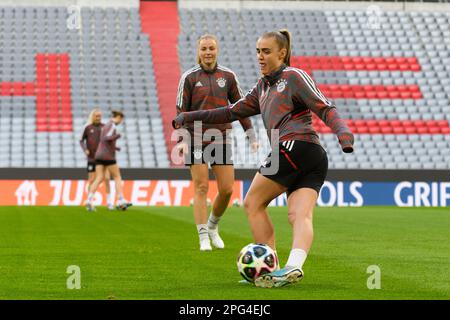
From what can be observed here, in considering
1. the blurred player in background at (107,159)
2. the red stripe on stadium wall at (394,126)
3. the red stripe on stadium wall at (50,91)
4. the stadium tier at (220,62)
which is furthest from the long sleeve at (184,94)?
the red stripe on stadium wall at (394,126)

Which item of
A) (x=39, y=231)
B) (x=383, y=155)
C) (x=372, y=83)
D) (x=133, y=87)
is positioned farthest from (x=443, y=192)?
(x=39, y=231)

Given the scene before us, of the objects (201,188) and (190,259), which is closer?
(190,259)

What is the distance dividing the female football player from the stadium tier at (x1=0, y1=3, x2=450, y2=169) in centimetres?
2411

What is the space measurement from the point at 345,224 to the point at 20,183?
42.1 feet

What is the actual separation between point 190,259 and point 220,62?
1153 inches

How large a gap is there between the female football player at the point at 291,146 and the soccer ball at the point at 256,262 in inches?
6.8

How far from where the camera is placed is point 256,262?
26.9 feet

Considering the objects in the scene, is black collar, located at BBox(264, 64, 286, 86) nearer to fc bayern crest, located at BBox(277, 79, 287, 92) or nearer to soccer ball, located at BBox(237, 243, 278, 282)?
fc bayern crest, located at BBox(277, 79, 287, 92)

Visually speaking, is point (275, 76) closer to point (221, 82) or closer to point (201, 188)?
point (221, 82)

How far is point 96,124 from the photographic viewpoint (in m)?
24.8

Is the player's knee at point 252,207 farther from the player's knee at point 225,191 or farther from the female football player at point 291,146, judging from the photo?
the player's knee at point 225,191

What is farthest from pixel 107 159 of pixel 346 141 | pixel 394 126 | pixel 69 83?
pixel 346 141

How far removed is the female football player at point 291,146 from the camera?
8.12 meters
